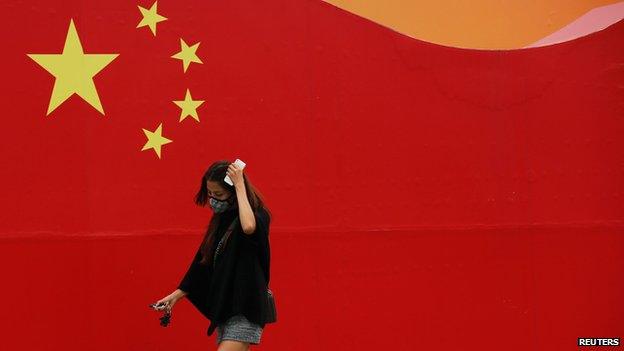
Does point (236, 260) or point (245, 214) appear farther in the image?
point (236, 260)

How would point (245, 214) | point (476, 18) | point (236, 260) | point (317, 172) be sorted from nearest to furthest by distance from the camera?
point (245, 214)
point (236, 260)
point (317, 172)
point (476, 18)

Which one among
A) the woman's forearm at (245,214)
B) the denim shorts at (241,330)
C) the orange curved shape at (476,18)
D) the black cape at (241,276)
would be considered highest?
the orange curved shape at (476,18)

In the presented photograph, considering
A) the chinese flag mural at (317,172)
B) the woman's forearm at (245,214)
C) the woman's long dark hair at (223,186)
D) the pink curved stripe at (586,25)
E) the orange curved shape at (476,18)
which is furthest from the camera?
the pink curved stripe at (586,25)

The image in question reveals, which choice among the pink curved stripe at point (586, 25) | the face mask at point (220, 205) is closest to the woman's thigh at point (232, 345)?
the face mask at point (220, 205)

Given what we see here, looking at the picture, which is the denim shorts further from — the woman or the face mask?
the face mask

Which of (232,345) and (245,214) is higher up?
(245,214)

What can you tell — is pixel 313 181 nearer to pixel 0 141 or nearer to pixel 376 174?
pixel 376 174

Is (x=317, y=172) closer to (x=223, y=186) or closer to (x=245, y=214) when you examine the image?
(x=223, y=186)

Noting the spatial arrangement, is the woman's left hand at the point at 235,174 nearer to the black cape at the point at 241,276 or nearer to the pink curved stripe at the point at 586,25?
the black cape at the point at 241,276

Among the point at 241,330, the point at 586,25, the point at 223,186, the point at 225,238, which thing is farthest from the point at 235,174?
the point at 586,25

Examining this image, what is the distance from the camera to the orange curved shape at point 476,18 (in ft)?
19.3

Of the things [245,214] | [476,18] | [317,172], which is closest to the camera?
[245,214]

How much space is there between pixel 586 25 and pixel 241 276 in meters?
3.15

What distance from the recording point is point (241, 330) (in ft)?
14.1
